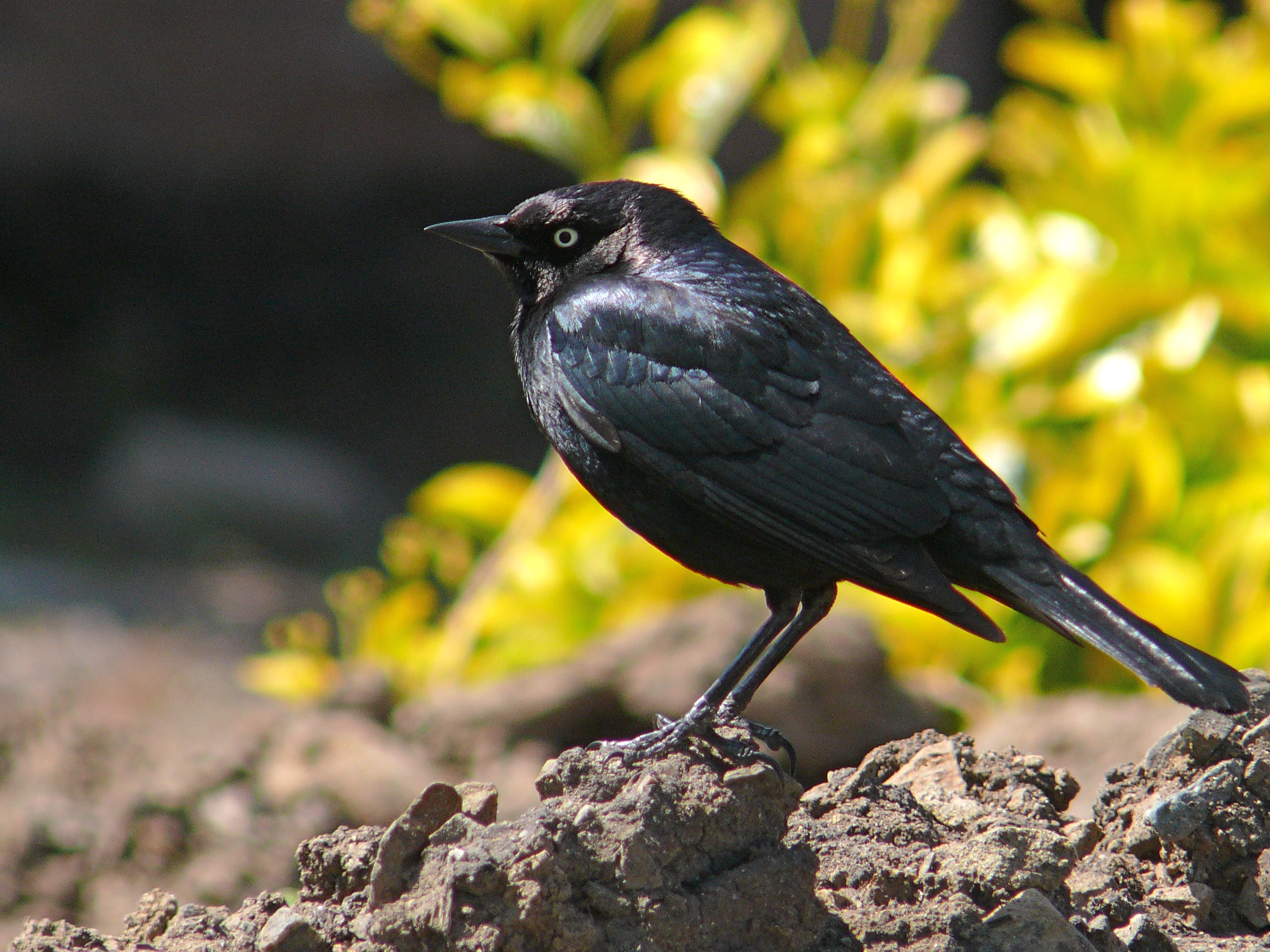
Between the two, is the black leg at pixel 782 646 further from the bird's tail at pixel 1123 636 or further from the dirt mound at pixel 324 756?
the dirt mound at pixel 324 756

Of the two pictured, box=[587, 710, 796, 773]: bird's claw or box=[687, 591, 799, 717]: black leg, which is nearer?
box=[587, 710, 796, 773]: bird's claw

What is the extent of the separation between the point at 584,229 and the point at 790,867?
1611mm

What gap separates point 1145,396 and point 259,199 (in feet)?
30.1

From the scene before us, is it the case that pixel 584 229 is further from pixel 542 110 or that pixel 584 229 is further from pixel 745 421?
pixel 542 110

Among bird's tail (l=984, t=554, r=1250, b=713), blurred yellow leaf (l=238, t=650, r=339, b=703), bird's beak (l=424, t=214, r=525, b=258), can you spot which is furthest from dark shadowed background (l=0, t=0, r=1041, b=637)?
bird's tail (l=984, t=554, r=1250, b=713)

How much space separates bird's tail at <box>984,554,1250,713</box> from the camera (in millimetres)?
2301

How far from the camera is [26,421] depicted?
11.1 m

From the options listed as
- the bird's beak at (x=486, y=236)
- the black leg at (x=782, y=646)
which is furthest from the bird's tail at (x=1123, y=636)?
the bird's beak at (x=486, y=236)

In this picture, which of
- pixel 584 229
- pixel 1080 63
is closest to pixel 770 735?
pixel 584 229

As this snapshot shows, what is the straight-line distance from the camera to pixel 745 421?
108 inches

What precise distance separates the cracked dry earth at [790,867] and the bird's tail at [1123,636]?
0.30 meters

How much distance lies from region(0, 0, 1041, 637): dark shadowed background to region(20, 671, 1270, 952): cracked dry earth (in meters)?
6.24

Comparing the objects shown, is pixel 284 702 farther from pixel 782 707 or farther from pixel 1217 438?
pixel 1217 438

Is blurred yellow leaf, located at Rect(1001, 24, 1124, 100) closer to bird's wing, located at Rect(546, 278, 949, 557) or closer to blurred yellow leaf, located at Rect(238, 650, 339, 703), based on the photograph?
bird's wing, located at Rect(546, 278, 949, 557)
